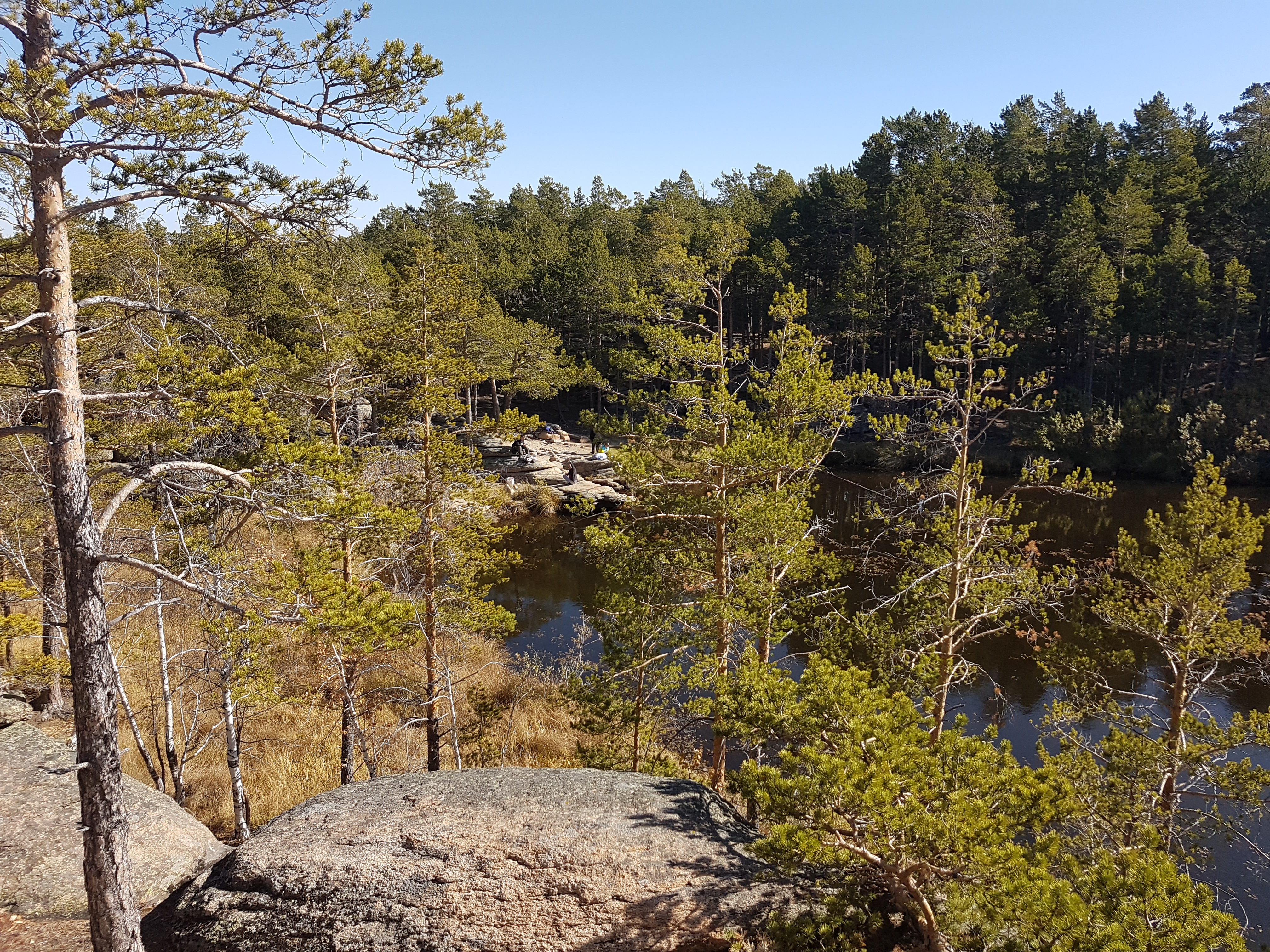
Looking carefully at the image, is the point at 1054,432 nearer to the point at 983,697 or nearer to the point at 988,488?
the point at 988,488

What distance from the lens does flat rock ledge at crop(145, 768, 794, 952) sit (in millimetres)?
6379

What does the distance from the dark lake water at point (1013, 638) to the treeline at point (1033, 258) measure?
4.50m

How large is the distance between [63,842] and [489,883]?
19.4ft

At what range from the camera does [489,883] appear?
6617 millimetres

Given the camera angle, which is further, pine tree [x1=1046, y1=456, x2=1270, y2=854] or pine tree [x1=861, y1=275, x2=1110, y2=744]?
pine tree [x1=861, y1=275, x2=1110, y2=744]

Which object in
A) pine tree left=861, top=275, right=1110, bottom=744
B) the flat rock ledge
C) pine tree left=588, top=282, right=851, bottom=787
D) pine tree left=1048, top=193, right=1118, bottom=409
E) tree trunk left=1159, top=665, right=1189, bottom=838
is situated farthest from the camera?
pine tree left=1048, top=193, right=1118, bottom=409

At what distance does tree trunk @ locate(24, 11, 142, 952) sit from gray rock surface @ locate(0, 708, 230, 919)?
2.08 m

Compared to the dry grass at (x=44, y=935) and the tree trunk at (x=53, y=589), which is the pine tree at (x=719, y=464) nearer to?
the dry grass at (x=44, y=935)

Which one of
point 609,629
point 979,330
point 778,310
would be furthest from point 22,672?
point 979,330

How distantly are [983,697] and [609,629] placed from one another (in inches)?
467

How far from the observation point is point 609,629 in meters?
11.6

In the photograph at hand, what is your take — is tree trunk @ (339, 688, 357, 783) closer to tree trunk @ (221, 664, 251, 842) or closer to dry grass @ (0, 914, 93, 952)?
tree trunk @ (221, 664, 251, 842)

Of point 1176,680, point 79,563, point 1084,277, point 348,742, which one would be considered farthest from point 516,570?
point 1084,277

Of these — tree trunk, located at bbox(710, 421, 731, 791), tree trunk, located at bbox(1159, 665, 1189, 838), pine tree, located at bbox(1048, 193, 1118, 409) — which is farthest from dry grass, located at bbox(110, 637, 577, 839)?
pine tree, located at bbox(1048, 193, 1118, 409)
